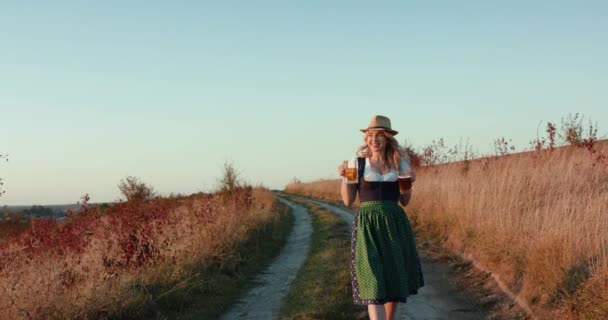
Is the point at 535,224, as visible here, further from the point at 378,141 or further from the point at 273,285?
the point at 273,285

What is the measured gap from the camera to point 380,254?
5.51 meters

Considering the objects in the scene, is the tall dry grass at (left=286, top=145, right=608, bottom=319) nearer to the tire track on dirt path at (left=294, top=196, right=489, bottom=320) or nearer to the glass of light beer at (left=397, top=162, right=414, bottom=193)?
the tire track on dirt path at (left=294, top=196, right=489, bottom=320)

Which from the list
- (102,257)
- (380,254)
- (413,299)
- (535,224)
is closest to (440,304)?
(413,299)

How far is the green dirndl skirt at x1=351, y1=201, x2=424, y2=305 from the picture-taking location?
17.9 feet

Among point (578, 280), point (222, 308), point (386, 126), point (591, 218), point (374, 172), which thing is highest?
point (386, 126)

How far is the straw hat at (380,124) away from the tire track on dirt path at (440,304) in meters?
3.06

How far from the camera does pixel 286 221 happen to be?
22.0m

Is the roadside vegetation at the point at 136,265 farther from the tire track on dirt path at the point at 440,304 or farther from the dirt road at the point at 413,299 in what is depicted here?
the tire track on dirt path at the point at 440,304

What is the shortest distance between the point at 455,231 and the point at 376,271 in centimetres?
733

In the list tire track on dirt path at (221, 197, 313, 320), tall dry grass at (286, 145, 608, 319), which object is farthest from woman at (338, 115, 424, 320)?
tire track on dirt path at (221, 197, 313, 320)

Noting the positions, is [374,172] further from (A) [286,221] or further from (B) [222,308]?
(A) [286,221]

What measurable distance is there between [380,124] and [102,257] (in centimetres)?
714

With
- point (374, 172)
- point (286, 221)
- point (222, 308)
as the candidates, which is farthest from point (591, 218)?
point (286, 221)

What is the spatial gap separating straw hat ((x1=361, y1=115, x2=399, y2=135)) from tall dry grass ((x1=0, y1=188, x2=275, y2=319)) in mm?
4456
